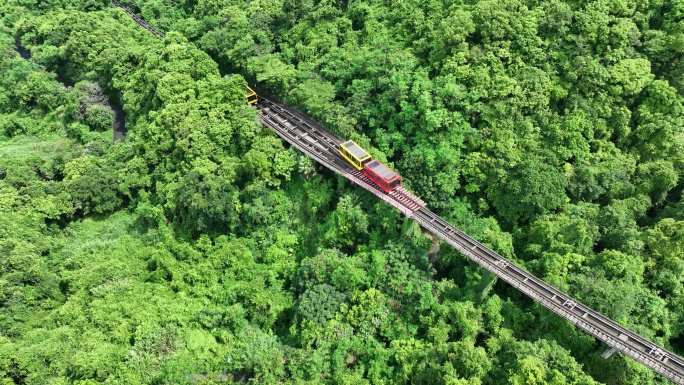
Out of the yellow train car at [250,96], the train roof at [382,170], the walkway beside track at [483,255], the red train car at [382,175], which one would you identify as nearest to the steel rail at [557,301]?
the walkway beside track at [483,255]

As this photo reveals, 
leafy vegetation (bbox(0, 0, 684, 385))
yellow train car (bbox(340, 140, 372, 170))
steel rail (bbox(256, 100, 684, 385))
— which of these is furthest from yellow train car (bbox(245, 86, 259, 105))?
steel rail (bbox(256, 100, 684, 385))

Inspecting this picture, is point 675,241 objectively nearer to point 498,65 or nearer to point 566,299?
point 566,299

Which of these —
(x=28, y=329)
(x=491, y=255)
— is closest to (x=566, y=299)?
(x=491, y=255)

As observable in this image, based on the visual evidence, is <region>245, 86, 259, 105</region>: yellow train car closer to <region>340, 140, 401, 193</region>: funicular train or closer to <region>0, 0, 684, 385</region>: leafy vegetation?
<region>0, 0, 684, 385</region>: leafy vegetation

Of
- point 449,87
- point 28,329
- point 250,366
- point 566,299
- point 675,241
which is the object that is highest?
point 449,87

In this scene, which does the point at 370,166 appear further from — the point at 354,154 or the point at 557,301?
the point at 557,301
